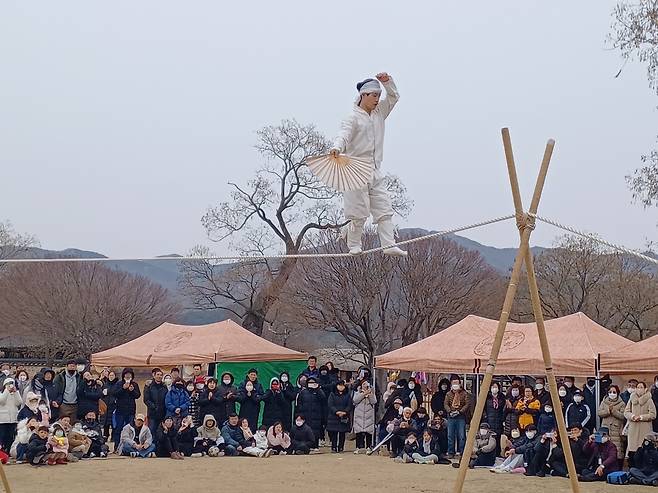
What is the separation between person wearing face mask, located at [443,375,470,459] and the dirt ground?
0.75m

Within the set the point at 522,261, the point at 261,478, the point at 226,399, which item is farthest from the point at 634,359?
the point at 522,261

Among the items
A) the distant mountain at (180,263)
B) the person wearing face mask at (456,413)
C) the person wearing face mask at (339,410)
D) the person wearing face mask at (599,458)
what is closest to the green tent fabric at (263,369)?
the person wearing face mask at (339,410)

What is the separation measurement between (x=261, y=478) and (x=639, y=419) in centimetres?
419

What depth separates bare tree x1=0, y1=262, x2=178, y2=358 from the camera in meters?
26.4

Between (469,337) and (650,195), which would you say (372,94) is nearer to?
(469,337)

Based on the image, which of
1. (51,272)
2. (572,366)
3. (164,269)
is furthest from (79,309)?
(164,269)

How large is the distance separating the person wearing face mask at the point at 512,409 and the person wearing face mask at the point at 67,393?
5666mm

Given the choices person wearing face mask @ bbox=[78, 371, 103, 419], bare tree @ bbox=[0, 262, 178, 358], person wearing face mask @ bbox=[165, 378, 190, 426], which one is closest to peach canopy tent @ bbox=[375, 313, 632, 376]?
person wearing face mask @ bbox=[165, 378, 190, 426]

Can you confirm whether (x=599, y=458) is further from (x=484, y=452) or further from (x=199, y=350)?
(x=199, y=350)

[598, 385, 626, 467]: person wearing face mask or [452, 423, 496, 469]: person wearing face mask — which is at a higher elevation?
[598, 385, 626, 467]: person wearing face mask

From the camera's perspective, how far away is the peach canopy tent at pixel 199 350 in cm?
1274

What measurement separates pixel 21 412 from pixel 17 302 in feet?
61.0

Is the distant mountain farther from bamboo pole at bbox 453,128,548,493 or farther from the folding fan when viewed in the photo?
bamboo pole at bbox 453,128,548,493

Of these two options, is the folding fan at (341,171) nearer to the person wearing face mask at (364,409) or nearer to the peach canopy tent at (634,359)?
the peach canopy tent at (634,359)
